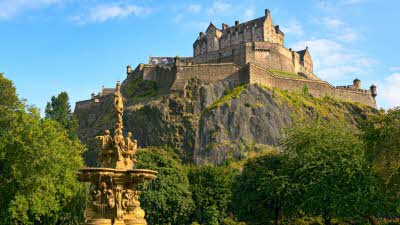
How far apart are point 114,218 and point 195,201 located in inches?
1205

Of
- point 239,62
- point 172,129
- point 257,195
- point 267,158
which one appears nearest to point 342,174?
point 257,195

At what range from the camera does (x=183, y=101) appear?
244 feet

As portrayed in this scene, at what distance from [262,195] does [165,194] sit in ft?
31.7

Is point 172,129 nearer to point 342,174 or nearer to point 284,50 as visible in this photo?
point 284,50

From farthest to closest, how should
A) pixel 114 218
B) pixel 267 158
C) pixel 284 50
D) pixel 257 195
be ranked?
pixel 284 50 → pixel 267 158 → pixel 257 195 → pixel 114 218

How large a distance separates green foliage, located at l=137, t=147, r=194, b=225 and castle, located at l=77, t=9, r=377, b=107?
27.5 m

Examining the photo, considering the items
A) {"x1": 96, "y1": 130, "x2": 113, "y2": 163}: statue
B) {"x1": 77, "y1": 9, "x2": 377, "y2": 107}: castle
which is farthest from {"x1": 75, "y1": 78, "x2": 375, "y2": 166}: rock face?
{"x1": 96, "y1": 130, "x2": 113, "y2": 163}: statue

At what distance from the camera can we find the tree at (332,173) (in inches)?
1241

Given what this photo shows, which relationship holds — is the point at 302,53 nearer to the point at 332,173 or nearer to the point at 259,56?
the point at 259,56

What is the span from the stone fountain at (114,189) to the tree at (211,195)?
2842 cm

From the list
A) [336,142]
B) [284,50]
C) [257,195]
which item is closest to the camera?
[336,142]

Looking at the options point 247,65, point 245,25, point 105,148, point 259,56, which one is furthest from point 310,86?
point 105,148

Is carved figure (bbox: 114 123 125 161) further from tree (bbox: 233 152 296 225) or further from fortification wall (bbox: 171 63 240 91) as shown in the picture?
fortification wall (bbox: 171 63 240 91)

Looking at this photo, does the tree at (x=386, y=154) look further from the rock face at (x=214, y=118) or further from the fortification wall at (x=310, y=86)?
the fortification wall at (x=310, y=86)
